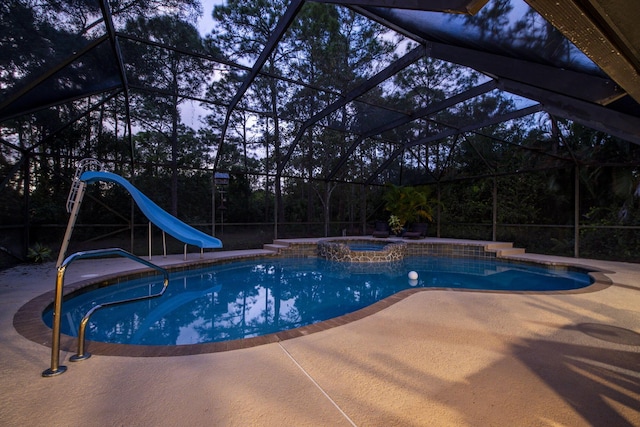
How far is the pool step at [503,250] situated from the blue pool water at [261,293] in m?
0.60

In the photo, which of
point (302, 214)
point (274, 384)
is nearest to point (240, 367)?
point (274, 384)

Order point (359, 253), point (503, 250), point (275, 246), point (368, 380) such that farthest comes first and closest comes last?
point (275, 246)
point (503, 250)
point (359, 253)
point (368, 380)

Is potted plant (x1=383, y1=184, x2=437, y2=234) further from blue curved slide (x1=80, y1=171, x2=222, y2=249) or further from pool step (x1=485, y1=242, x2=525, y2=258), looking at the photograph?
blue curved slide (x1=80, y1=171, x2=222, y2=249)

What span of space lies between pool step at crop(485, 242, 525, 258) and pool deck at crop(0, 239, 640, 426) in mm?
6532

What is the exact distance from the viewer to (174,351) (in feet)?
8.03

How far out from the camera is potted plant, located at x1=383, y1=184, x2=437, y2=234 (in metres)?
12.4

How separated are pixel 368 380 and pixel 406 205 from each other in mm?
11301

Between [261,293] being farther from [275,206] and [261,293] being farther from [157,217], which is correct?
[275,206]

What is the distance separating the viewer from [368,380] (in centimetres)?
195

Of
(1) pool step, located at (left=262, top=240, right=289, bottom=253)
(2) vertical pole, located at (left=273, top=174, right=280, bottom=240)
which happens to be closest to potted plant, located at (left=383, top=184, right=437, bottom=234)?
(2) vertical pole, located at (left=273, top=174, right=280, bottom=240)

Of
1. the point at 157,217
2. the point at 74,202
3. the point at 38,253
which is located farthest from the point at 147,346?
the point at 38,253

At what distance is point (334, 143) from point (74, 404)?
12.3 m

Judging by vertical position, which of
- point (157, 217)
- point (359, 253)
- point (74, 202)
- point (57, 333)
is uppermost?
point (74, 202)

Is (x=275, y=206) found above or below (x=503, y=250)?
above
